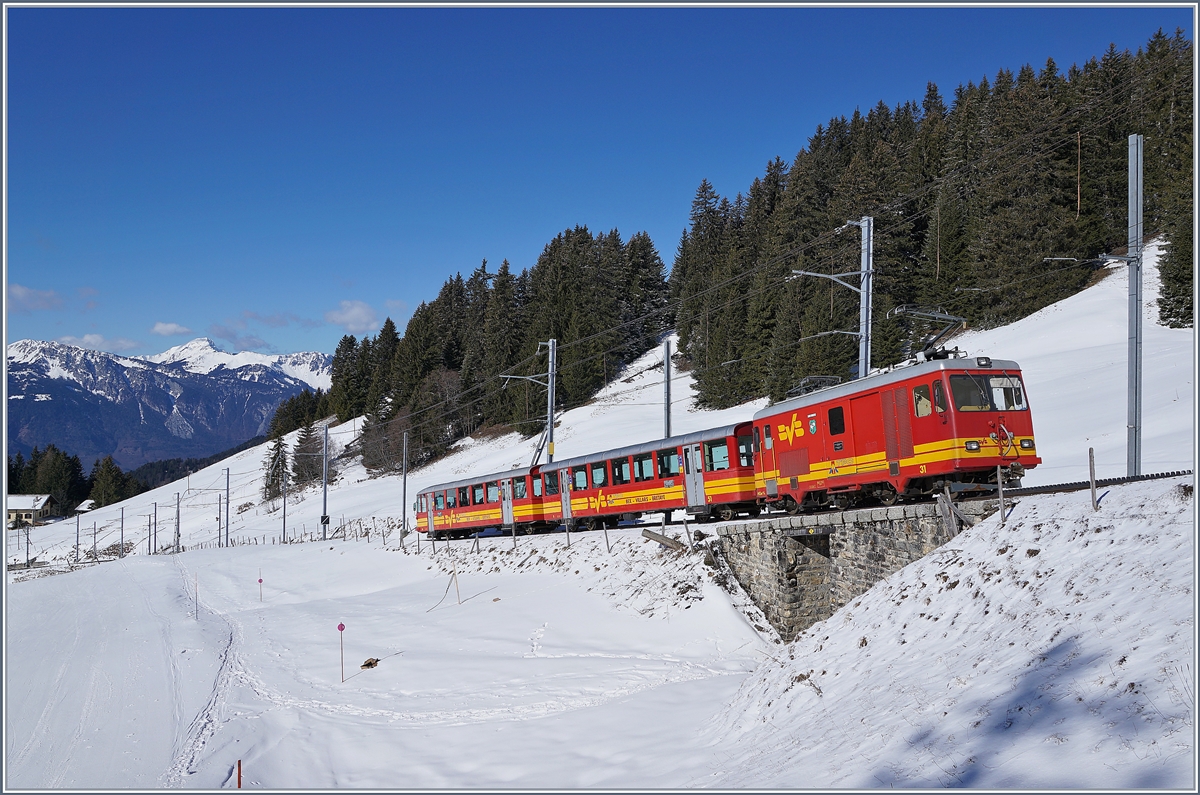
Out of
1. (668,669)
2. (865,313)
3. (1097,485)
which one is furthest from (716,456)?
(1097,485)

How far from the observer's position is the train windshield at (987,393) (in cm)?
1545

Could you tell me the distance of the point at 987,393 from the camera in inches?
621

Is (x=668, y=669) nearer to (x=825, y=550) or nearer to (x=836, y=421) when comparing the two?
(x=825, y=550)

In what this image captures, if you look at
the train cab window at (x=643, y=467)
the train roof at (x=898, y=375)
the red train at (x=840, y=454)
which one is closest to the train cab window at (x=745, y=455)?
the red train at (x=840, y=454)

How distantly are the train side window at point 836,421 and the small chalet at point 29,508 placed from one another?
474 feet

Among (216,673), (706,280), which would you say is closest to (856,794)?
(216,673)

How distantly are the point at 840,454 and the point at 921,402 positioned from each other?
2.65 meters

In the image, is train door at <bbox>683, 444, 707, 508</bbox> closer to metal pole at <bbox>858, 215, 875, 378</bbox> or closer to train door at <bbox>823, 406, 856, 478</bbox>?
train door at <bbox>823, 406, 856, 478</bbox>

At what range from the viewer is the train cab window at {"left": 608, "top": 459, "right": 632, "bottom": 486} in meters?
27.2

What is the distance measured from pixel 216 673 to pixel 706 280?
224ft

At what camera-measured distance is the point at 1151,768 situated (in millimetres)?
6188

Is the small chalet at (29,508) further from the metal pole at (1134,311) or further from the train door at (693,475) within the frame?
the metal pole at (1134,311)

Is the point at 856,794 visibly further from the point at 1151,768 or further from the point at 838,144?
the point at 838,144

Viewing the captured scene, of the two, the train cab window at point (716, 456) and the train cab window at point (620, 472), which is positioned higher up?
the train cab window at point (716, 456)
